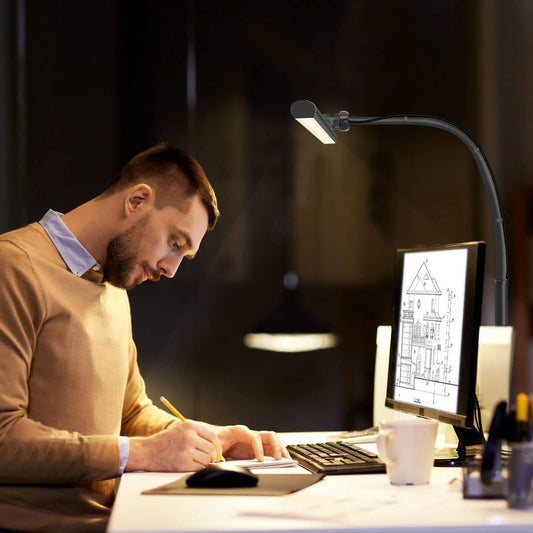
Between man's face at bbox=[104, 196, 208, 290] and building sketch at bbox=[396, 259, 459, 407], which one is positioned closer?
building sketch at bbox=[396, 259, 459, 407]

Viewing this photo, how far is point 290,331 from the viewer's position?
3029mm

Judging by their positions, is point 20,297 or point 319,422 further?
point 319,422

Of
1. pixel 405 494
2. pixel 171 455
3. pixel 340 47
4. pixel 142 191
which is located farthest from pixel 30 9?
pixel 405 494

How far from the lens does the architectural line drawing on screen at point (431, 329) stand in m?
1.61

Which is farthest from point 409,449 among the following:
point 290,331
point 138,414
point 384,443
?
point 290,331

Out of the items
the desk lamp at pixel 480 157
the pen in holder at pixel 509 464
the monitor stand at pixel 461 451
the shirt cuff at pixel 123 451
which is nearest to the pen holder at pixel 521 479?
the pen in holder at pixel 509 464

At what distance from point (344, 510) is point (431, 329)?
1.99 feet

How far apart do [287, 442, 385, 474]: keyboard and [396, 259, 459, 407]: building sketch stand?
18 centimetres

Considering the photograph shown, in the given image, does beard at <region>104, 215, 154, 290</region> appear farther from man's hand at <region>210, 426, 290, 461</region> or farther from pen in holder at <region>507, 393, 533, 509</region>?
pen in holder at <region>507, 393, 533, 509</region>

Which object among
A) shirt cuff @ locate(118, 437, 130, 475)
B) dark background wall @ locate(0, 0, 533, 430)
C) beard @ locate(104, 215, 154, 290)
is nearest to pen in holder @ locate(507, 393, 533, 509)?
shirt cuff @ locate(118, 437, 130, 475)

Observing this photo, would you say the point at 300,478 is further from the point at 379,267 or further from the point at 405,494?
the point at 379,267

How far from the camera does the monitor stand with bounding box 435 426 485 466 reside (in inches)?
65.2

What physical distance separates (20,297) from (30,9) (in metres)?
1.73

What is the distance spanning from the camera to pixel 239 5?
3.06 metres
